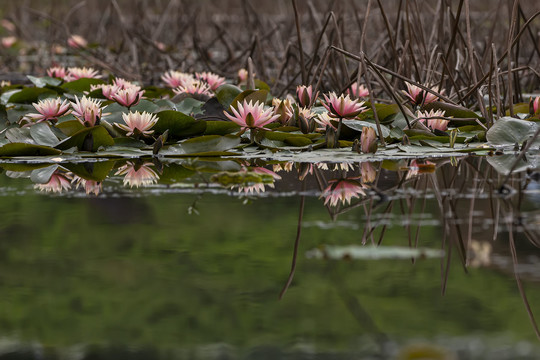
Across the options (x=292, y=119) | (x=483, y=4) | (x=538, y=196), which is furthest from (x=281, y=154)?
(x=483, y=4)

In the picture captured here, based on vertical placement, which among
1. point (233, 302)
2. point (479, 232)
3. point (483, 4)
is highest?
point (233, 302)

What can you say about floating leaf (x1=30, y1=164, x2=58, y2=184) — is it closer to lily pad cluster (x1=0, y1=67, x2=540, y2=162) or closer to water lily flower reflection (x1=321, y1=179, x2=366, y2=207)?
lily pad cluster (x1=0, y1=67, x2=540, y2=162)

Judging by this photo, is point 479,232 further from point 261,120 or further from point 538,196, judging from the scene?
point 261,120

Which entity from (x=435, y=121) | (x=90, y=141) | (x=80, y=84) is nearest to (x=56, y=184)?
(x=90, y=141)

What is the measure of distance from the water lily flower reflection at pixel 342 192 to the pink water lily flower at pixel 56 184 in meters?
0.78

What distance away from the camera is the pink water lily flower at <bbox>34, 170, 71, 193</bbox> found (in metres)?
2.32

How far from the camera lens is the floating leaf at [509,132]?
2992 millimetres

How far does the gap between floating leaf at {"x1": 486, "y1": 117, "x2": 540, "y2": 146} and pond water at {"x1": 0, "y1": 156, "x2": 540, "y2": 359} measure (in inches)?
24.5

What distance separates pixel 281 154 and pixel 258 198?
2.67ft

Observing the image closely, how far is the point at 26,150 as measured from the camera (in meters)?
2.93

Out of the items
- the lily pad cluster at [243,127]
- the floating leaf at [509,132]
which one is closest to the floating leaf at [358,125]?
the lily pad cluster at [243,127]

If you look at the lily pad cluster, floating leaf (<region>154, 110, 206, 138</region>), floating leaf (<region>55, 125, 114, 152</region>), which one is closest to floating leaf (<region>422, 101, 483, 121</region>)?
the lily pad cluster

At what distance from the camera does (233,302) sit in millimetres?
1183

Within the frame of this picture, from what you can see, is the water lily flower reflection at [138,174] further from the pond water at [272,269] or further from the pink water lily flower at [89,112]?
the pink water lily flower at [89,112]
